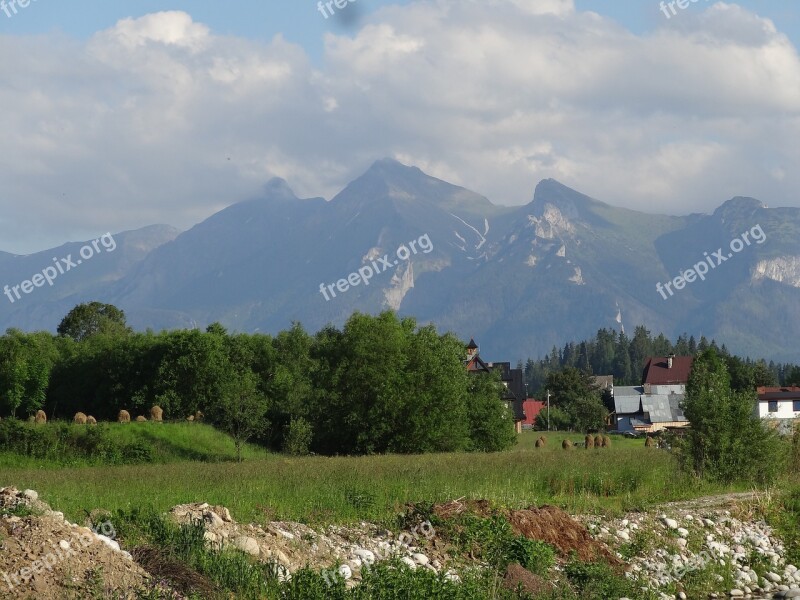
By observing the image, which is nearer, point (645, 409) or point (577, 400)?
point (577, 400)

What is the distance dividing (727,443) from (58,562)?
83.8 feet

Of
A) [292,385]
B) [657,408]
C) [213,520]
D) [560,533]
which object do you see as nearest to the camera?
[213,520]

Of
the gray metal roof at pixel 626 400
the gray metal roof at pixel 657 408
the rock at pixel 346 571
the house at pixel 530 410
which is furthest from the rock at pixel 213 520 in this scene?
the house at pixel 530 410

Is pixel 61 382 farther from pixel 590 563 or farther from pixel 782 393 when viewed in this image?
pixel 782 393

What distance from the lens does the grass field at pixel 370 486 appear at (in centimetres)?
2323

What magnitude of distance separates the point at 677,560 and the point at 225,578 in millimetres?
12420

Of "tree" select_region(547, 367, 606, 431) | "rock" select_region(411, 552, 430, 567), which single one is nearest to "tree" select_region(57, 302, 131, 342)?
"tree" select_region(547, 367, 606, 431)

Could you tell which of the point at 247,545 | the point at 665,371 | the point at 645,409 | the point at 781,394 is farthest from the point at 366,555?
the point at 665,371

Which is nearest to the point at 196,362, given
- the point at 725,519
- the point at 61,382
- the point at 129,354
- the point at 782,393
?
the point at 129,354

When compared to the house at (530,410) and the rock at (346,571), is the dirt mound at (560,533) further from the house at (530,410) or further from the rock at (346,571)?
the house at (530,410)

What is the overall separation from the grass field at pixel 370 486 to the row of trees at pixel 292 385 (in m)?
22.5

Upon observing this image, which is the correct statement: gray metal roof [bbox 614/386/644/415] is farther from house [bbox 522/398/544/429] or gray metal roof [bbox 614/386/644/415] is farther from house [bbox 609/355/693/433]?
house [bbox 522/398/544/429]

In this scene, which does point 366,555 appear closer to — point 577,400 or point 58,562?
point 58,562

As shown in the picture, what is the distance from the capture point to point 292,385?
76.4 metres
